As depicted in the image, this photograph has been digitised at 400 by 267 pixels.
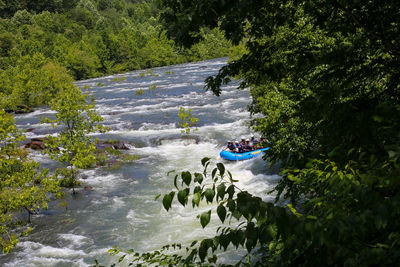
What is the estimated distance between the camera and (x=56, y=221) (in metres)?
11.5

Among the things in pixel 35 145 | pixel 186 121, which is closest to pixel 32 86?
pixel 35 145

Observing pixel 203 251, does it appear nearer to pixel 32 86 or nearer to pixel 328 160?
pixel 328 160

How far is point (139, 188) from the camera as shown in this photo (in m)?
13.7

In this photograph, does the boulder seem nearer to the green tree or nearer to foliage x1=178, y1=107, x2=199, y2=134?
foliage x1=178, y1=107, x2=199, y2=134

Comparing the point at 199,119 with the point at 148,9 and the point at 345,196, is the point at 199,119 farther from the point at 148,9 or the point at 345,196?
the point at 148,9

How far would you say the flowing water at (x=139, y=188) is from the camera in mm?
9734

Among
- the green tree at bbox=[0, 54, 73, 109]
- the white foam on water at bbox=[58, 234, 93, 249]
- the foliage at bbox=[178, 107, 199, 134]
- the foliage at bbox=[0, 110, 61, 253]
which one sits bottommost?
the white foam on water at bbox=[58, 234, 93, 249]

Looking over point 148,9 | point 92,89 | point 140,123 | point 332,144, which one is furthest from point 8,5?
point 332,144

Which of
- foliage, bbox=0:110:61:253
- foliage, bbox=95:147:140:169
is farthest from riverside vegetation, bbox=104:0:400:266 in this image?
foliage, bbox=95:147:140:169

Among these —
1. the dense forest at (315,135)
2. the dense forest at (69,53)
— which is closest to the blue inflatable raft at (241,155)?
the dense forest at (315,135)

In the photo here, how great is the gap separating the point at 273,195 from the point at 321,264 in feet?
33.3

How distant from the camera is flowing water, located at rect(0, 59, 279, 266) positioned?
31.9 feet

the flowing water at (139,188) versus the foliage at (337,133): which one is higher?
the foliage at (337,133)

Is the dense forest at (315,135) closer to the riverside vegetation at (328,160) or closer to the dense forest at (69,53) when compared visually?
the riverside vegetation at (328,160)
